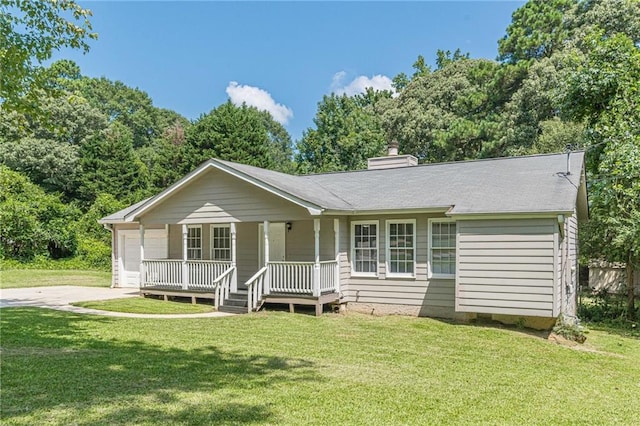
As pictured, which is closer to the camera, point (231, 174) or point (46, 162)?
point (231, 174)

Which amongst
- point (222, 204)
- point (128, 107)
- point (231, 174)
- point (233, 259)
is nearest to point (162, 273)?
point (233, 259)

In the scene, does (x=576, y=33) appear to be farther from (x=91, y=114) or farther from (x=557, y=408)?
(x=91, y=114)

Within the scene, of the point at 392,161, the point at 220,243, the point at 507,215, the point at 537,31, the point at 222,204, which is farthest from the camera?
the point at 537,31

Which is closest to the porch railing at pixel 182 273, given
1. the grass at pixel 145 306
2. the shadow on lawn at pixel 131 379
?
the grass at pixel 145 306

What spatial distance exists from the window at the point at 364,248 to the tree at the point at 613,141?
20.8 feet

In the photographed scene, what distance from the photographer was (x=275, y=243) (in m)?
13.9

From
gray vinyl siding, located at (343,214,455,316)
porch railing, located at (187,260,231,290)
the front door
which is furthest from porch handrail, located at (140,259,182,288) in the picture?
gray vinyl siding, located at (343,214,455,316)

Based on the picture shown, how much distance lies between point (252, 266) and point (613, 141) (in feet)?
36.6

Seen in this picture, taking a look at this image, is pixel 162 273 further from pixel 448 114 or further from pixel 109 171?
pixel 448 114

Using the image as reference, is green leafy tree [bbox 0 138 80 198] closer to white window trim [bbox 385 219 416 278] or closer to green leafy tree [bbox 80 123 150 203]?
green leafy tree [bbox 80 123 150 203]

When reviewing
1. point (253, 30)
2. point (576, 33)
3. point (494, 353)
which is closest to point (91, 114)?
point (253, 30)

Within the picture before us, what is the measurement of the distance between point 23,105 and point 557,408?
9.63 meters

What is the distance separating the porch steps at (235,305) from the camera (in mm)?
12000

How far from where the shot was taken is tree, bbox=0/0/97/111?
26.6 feet
